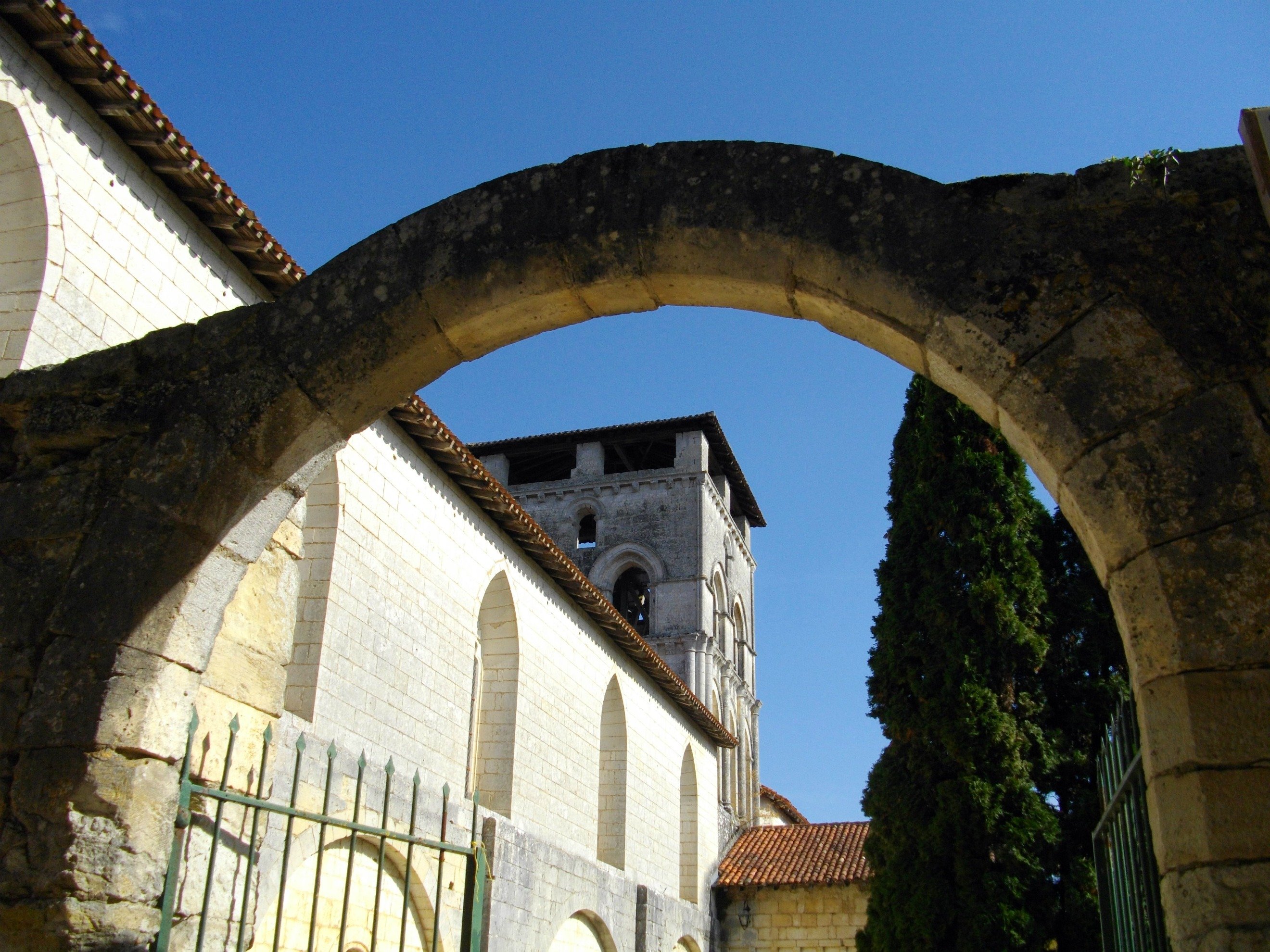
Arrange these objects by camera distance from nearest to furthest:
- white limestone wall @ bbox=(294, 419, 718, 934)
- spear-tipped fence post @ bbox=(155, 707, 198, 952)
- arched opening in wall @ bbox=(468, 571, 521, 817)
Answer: spear-tipped fence post @ bbox=(155, 707, 198, 952), white limestone wall @ bbox=(294, 419, 718, 934), arched opening in wall @ bbox=(468, 571, 521, 817)

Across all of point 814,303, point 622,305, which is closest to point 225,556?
point 622,305

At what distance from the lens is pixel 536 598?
14.4 m

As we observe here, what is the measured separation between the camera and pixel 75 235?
737cm

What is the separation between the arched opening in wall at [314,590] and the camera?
9.20m

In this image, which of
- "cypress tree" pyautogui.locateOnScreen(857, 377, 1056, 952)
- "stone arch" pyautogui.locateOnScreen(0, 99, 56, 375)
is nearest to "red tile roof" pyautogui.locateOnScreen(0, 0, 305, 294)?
"stone arch" pyautogui.locateOnScreen(0, 99, 56, 375)

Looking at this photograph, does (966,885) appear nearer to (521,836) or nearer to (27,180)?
(521,836)

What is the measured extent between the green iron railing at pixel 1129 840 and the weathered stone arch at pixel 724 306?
38 centimetres

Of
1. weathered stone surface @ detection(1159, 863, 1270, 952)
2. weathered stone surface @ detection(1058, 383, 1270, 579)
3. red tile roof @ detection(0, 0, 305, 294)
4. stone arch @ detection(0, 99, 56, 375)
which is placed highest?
red tile roof @ detection(0, 0, 305, 294)

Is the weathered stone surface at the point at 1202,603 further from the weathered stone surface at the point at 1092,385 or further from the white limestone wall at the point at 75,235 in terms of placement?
the white limestone wall at the point at 75,235

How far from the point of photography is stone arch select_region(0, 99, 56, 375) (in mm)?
6949

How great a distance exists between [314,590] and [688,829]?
1315 cm

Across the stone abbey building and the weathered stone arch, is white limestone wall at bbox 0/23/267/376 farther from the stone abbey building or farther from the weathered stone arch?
the weathered stone arch

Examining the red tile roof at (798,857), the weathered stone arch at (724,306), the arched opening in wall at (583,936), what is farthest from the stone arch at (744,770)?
the weathered stone arch at (724,306)

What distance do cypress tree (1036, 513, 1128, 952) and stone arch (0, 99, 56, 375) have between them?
8.97m
